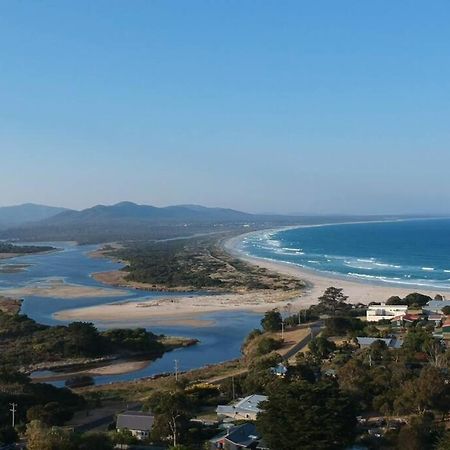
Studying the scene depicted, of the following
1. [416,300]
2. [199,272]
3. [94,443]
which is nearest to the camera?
[94,443]

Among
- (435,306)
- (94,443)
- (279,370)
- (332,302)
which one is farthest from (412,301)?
(94,443)

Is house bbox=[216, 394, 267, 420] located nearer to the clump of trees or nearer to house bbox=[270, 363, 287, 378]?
house bbox=[270, 363, 287, 378]

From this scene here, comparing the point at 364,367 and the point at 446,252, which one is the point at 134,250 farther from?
the point at 364,367

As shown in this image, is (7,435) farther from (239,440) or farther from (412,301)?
(412,301)

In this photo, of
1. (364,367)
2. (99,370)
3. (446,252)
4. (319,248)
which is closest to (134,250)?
(319,248)

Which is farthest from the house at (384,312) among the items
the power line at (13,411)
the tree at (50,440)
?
the tree at (50,440)

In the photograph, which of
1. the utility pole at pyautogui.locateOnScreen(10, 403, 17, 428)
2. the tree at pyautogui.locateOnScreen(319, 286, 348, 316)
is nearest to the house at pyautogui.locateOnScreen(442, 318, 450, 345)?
the tree at pyautogui.locateOnScreen(319, 286, 348, 316)
